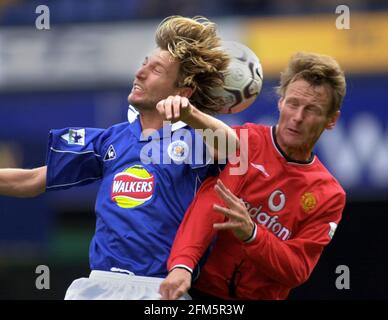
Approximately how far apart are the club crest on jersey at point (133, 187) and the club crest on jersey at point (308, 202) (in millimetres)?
657

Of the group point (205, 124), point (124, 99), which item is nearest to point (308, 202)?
point (205, 124)

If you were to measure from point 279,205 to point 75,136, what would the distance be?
0.98 metres

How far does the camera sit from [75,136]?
445 cm

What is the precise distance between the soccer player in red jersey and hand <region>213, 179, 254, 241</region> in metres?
0.06

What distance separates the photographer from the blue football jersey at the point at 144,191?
4082 mm

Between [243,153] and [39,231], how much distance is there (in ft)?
18.1

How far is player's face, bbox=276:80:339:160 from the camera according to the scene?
14.1ft

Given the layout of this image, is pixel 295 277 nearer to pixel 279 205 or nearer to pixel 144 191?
pixel 279 205

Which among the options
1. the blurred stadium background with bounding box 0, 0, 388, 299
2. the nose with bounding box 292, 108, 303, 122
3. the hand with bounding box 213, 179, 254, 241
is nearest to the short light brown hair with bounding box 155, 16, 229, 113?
the nose with bounding box 292, 108, 303, 122

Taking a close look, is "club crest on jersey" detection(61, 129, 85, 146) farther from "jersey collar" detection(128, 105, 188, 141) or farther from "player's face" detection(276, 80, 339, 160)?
"player's face" detection(276, 80, 339, 160)

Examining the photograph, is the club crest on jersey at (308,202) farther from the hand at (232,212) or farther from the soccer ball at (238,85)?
the soccer ball at (238,85)

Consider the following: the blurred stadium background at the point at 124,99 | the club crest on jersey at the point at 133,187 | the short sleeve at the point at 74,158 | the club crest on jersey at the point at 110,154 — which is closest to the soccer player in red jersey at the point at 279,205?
the club crest on jersey at the point at 133,187

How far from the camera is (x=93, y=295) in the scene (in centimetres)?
415

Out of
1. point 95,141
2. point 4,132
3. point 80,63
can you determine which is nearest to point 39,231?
point 4,132
